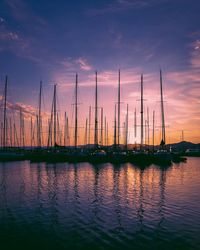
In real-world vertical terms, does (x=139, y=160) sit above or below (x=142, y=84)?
below

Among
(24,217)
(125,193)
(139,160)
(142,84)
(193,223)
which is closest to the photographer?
(193,223)

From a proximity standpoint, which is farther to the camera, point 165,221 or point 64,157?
point 64,157

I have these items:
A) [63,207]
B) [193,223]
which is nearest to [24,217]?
[63,207]

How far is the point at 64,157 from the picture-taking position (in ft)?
251

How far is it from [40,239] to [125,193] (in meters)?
15.8

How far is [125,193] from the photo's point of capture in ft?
96.8

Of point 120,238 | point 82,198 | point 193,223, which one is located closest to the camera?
point 120,238

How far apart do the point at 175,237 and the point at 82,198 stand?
12.7m

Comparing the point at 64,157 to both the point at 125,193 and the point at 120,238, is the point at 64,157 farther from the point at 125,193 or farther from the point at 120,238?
the point at 120,238

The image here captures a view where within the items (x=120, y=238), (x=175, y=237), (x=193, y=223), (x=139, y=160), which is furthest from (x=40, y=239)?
(x=139, y=160)

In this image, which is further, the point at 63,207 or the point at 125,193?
the point at 125,193

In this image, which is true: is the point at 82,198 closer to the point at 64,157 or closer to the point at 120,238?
the point at 120,238

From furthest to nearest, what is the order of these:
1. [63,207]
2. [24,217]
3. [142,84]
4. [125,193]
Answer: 1. [142,84]
2. [125,193]
3. [63,207]
4. [24,217]

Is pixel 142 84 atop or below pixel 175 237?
atop
